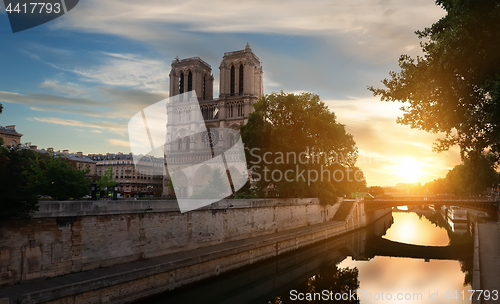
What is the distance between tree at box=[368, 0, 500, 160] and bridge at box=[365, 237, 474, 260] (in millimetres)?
13132

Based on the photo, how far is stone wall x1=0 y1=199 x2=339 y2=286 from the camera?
12.5 meters

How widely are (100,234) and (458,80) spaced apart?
16.5 m

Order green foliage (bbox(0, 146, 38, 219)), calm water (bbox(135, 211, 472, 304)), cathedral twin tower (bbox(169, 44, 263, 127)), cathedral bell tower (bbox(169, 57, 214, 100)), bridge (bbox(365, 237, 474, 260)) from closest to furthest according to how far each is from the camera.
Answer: green foliage (bbox(0, 146, 38, 219)), calm water (bbox(135, 211, 472, 304)), bridge (bbox(365, 237, 474, 260)), cathedral twin tower (bbox(169, 44, 263, 127)), cathedral bell tower (bbox(169, 57, 214, 100))

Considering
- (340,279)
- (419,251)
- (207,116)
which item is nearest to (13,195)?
(340,279)

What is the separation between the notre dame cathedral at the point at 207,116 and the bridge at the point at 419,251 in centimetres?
3011

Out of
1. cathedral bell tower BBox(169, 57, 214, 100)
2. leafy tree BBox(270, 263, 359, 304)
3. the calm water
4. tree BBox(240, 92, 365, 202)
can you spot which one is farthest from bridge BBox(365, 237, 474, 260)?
cathedral bell tower BBox(169, 57, 214, 100)

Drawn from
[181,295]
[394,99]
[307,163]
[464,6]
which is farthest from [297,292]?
[307,163]

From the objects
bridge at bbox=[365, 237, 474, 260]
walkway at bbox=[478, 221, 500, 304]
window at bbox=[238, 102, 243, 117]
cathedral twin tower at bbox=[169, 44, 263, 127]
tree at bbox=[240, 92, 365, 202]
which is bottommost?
bridge at bbox=[365, 237, 474, 260]

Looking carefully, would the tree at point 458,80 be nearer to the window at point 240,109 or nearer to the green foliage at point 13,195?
the green foliage at point 13,195

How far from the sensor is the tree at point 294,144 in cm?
3356

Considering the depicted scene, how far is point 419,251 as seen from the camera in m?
30.4

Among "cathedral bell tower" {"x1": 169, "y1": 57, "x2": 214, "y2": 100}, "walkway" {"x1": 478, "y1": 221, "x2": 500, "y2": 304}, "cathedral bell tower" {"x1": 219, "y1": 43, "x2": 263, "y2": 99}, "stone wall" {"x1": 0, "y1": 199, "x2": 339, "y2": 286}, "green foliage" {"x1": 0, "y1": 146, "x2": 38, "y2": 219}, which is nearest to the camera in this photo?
"green foliage" {"x1": 0, "y1": 146, "x2": 38, "y2": 219}

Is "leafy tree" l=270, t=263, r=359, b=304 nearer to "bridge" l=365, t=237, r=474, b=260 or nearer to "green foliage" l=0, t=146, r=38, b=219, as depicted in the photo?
"bridge" l=365, t=237, r=474, b=260

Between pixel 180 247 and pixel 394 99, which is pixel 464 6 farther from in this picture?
pixel 180 247
